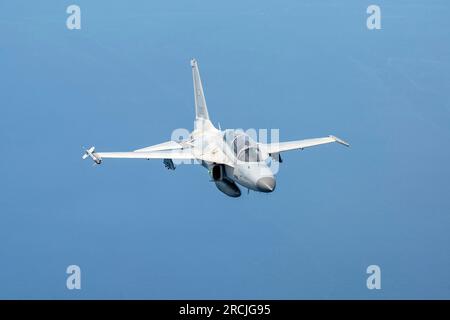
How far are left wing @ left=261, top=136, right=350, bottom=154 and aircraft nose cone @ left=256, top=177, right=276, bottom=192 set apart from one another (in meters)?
3.32

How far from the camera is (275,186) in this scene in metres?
33.2

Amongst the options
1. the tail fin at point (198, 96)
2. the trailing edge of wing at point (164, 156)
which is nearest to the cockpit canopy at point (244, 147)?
the trailing edge of wing at point (164, 156)

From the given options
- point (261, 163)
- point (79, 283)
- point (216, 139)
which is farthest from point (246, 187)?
point (79, 283)

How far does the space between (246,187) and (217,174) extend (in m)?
2.17

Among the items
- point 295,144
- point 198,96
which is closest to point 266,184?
point 295,144

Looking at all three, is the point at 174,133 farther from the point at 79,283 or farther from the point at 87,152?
the point at 79,283

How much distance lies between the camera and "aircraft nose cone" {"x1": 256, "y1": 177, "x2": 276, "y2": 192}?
3297 cm

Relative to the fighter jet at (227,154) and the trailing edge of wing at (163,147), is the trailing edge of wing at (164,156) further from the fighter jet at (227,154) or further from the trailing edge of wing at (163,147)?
the trailing edge of wing at (163,147)

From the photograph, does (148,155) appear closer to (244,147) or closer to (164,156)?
(164,156)

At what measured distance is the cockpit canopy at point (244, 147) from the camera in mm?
34694

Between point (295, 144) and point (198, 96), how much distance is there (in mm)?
6619

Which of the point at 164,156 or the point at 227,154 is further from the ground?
the point at 164,156

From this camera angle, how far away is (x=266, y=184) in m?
33.0

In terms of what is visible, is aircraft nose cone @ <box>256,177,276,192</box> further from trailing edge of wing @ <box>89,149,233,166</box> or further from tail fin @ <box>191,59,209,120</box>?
tail fin @ <box>191,59,209,120</box>
